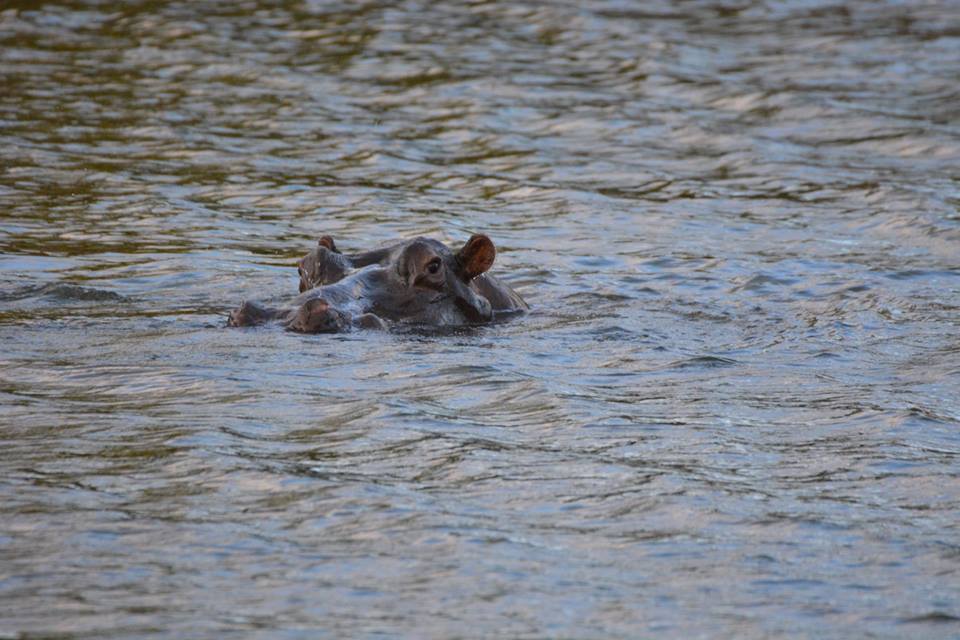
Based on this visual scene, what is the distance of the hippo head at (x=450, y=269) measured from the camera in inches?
373

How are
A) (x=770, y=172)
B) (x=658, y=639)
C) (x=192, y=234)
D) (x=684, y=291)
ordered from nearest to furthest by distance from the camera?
1. (x=658, y=639)
2. (x=684, y=291)
3. (x=192, y=234)
4. (x=770, y=172)

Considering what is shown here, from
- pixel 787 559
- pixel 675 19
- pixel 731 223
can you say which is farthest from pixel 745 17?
pixel 787 559

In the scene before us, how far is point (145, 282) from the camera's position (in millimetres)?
11141

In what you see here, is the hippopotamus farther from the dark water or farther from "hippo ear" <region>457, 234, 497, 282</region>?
the dark water

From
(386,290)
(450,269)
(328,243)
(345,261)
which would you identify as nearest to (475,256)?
(450,269)

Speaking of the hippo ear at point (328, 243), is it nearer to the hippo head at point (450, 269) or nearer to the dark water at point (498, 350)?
the hippo head at point (450, 269)

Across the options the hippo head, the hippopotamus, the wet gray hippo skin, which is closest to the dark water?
the hippopotamus

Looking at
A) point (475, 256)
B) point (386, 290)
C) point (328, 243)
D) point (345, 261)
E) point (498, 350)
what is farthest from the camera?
point (328, 243)

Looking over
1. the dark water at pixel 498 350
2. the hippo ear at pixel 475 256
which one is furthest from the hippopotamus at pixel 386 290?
the dark water at pixel 498 350

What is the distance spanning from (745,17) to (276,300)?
558 inches

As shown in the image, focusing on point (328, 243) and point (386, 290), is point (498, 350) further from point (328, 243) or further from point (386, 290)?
point (328, 243)

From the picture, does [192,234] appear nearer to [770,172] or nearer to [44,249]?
[44,249]

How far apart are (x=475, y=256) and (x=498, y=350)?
959 millimetres

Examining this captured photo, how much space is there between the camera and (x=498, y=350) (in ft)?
29.4
